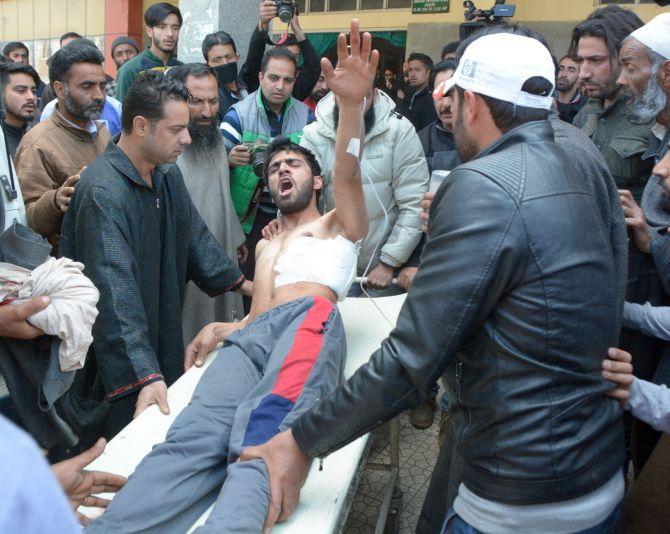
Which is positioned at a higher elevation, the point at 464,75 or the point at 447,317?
the point at 464,75

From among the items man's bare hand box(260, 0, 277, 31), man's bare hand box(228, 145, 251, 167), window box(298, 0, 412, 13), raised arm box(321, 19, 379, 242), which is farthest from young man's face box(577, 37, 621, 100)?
window box(298, 0, 412, 13)

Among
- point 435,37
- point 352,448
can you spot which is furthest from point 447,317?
point 435,37

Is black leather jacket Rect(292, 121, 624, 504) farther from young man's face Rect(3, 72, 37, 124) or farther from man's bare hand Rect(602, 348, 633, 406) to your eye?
young man's face Rect(3, 72, 37, 124)

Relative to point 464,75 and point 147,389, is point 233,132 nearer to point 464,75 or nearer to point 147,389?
point 147,389

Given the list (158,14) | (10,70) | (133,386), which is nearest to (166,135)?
(133,386)

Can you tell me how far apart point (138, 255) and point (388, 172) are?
142 centimetres

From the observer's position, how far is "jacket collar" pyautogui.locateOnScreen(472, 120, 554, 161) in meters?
1.43

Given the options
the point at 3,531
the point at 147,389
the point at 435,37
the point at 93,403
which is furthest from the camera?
the point at 435,37

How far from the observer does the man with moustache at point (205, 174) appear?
3586 millimetres

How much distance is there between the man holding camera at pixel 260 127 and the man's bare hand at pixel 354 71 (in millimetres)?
1555

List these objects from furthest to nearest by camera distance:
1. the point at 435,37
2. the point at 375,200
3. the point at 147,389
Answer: the point at 435,37
the point at 375,200
the point at 147,389

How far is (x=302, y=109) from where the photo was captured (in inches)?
165

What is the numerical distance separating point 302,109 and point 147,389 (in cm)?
242

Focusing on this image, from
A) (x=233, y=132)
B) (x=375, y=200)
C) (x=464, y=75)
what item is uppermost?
(x=464, y=75)
